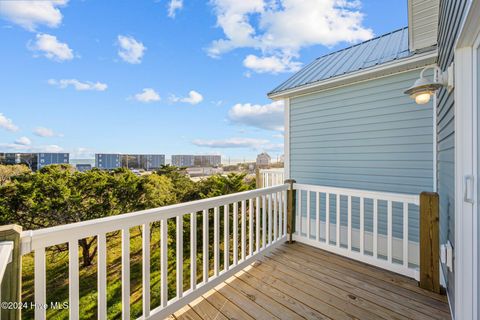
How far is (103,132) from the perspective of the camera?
45.2ft

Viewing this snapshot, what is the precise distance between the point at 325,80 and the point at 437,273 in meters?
3.10

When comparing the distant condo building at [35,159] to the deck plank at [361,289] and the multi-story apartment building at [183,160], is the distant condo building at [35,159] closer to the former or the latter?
the multi-story apartment building at [183,160]

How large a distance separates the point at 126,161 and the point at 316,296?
8522 millimetres

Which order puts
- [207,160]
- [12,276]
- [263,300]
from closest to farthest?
[12,276]
[263,300]
[207,160]

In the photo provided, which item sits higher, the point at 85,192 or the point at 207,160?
the point at 207,160

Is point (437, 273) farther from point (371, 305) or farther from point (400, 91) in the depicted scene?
point (400, 91)

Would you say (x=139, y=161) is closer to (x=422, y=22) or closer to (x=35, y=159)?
(x=35, y=159)

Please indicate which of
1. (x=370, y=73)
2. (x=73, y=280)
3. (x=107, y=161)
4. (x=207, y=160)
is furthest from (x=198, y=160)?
(x=73, y=280)

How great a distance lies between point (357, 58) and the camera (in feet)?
13.8

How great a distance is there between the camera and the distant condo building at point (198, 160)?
31.5ft

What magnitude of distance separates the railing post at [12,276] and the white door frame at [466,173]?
239 cm

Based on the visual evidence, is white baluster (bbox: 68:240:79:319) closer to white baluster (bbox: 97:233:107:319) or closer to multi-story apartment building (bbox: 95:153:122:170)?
white baluster (bbox: 97:233:107:319)

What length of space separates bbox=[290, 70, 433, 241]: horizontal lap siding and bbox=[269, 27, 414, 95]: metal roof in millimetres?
307

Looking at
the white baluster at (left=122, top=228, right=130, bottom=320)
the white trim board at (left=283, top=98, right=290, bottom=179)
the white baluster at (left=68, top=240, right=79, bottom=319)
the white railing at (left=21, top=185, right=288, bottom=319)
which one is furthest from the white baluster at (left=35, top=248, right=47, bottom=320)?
the white trim board at (left=283, top=98, right=290, bottom=179)
